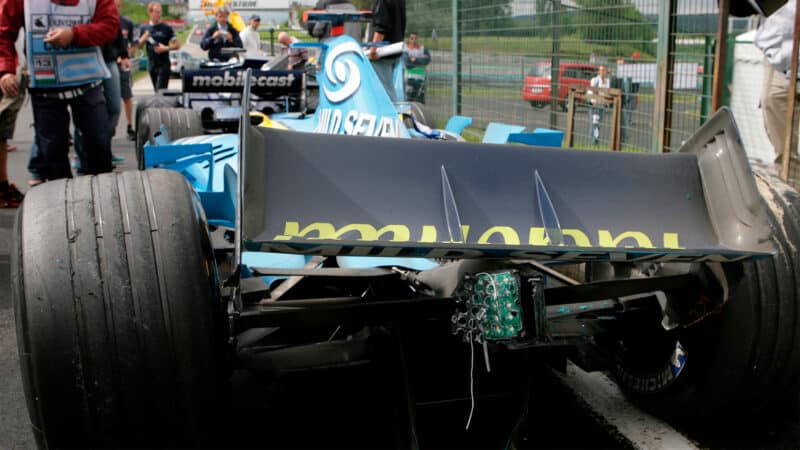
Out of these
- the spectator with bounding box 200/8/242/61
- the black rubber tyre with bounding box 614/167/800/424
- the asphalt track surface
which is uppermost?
the spectator with bounding box 200/8/242/61

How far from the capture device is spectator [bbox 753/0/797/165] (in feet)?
20.2

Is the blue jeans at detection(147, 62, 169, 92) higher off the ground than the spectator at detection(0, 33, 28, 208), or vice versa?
the blue jeans at detection(147, 62, 169, 92)

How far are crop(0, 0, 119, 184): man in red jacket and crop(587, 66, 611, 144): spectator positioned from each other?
384cm

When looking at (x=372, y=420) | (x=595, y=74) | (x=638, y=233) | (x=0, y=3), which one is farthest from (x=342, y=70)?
(x=595, y=74)

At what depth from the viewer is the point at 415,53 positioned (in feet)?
42.4

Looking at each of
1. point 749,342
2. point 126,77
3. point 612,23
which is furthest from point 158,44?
point 749,342

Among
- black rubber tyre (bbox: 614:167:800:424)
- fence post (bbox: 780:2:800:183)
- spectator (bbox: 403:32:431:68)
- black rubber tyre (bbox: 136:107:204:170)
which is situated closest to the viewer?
black rubber tyre (bbox: 614:167:800:424)

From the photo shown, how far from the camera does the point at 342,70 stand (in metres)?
4.71

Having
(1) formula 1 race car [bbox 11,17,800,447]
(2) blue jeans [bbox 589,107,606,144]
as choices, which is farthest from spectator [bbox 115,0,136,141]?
(1) formula 1 race car [bbox 11,17,800,447]

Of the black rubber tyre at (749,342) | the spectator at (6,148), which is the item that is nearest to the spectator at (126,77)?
the spectator at (6,148)

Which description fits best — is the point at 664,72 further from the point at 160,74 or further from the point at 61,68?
the point at 160,74

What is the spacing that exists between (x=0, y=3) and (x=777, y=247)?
18.1 feet

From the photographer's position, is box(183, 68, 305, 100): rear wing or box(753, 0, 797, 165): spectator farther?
box(183, 68, 305, 100): rear wing

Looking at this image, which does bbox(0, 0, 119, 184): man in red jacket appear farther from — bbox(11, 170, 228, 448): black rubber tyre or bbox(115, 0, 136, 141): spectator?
bbox(115, 0, 136, 141): spectator
